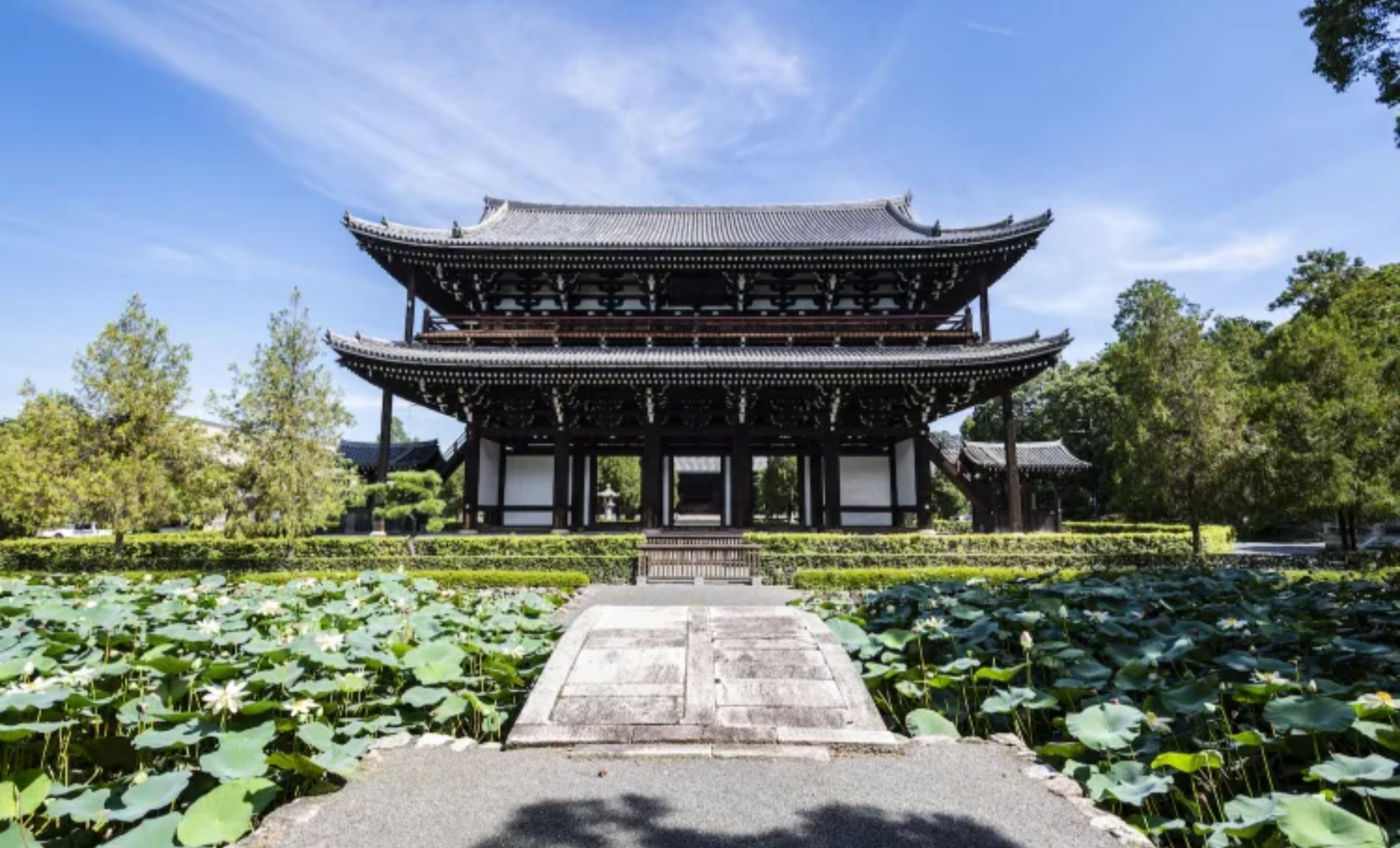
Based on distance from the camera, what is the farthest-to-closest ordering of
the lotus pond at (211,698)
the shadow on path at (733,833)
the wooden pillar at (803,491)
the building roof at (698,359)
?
the wooden pillar at (803,491) → the building roof at (698,359) → the shadow on path at (733,833) → the lotus pond at (211,698)

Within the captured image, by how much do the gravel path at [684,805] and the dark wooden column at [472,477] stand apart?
45.0 ft

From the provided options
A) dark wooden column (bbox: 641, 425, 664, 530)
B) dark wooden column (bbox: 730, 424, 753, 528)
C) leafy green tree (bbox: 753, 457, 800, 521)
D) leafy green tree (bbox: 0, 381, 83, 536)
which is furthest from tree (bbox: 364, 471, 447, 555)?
leafy green tree (bbox: 753, 457, 800, 521)

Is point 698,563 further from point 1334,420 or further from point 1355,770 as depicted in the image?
point 1334,420

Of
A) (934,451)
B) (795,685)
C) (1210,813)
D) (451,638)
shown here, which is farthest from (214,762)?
(934,451)

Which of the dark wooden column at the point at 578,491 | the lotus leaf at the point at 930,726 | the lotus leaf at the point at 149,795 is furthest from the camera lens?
the dark wooden column at the point at 578,491

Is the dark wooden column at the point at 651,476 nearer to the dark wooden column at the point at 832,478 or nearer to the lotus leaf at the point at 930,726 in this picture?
the dark wooden column at the point at 832,478

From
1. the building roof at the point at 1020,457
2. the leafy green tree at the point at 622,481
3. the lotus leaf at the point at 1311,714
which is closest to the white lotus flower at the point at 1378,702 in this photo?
the lotus leaf at the point at 1311,714

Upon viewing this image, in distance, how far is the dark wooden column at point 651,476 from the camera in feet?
57.3

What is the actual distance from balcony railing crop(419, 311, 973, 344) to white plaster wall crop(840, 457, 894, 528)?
11.5 feet

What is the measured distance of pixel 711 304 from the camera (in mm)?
20000

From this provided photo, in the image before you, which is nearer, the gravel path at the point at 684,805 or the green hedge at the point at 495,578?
the gravel path at the point at 684,805

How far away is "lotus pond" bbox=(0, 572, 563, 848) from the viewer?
9.86ft

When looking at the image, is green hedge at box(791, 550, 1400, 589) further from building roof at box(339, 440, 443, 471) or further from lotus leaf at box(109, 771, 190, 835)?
building roof at box(339, 440, 443, 471)

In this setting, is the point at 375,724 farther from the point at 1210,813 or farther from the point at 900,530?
the point at 900,530
